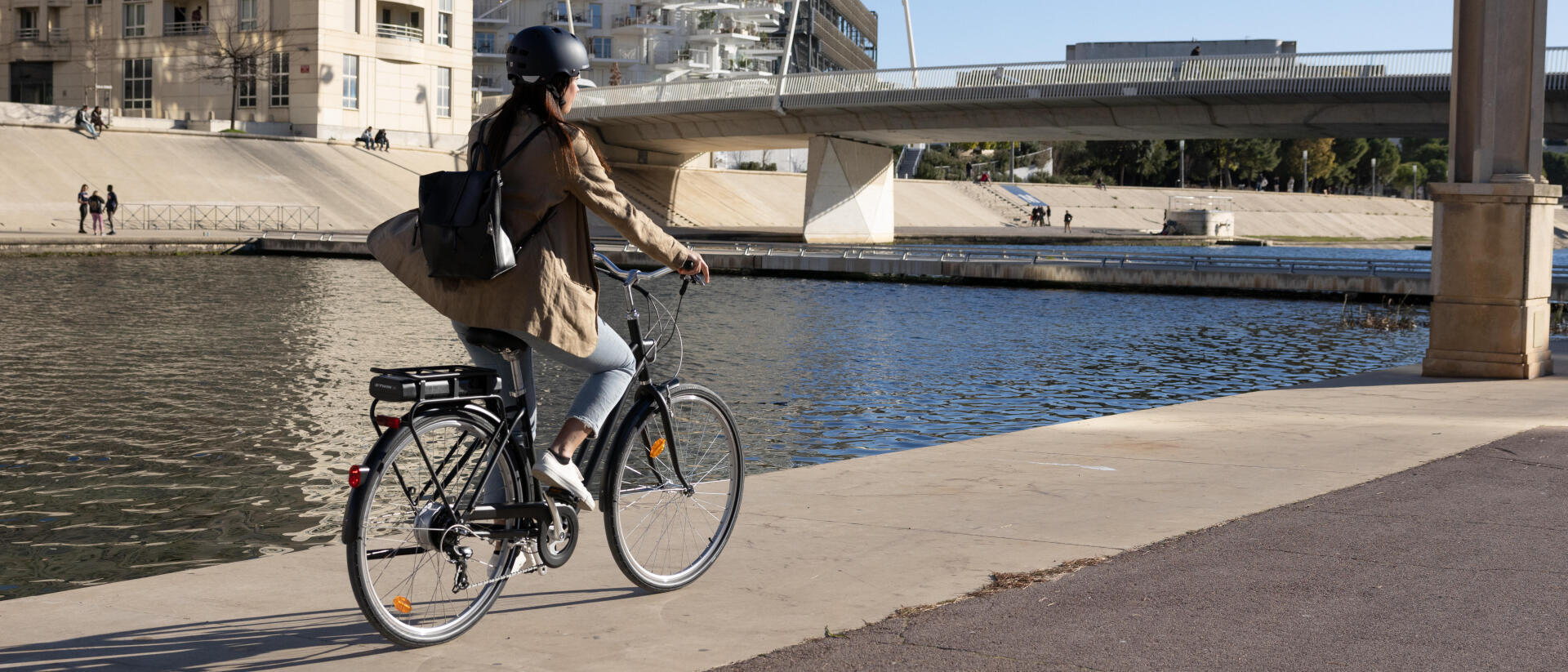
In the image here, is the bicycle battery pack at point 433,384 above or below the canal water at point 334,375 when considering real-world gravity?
above

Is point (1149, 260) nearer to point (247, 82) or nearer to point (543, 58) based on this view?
point (543, 58)

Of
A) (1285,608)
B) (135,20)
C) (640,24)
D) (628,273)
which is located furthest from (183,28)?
(1285,608)

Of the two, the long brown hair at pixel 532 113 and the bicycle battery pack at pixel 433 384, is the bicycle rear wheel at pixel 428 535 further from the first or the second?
the long brown hair at pixel 532 113

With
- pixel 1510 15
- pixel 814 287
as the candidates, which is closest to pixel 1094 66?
pixel 814 287

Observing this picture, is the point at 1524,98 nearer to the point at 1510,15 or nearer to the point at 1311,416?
the point at 1510,15

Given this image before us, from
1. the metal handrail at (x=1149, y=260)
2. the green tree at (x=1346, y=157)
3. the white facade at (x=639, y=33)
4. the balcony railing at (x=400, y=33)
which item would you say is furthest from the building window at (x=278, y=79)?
the green tree at (x=1346, y=157)

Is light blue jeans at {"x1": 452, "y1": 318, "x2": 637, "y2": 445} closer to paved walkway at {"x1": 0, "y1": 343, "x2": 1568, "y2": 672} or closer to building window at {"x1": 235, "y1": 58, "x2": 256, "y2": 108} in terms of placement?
paved walkway at {"x1": 0, "y1": 343, "x2": 1568, "y2": 672}

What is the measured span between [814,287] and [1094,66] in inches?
773

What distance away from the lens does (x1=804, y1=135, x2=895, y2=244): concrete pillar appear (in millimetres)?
65625

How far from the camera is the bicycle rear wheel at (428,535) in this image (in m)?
4.33

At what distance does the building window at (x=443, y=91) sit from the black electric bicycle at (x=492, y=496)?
76.7 metres

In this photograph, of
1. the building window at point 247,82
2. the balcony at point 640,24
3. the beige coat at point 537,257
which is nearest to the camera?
the beige coat at point 537,257

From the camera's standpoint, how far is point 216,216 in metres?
55.6

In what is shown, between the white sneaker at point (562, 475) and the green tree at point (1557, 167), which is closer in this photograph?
the white sneaker at point (562, 475)
